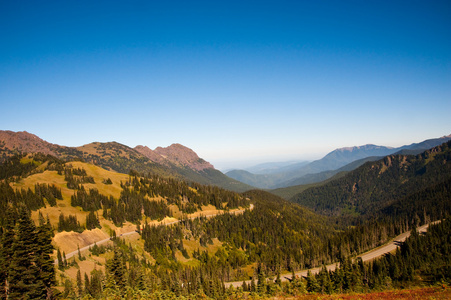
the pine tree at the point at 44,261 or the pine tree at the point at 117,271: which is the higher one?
the pine tree at the point at 44,261

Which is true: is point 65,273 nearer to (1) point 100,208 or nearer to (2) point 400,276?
(1) point 100,208

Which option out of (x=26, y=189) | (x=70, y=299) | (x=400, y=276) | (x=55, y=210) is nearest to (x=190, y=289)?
(x=70, y=299)

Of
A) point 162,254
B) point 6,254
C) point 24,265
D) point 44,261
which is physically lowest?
point 162,254

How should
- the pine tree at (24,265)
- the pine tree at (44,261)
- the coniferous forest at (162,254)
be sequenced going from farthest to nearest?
the coniferous forest at (162,254) → the pine tree at (44,261) → the pine tree at (24,265)

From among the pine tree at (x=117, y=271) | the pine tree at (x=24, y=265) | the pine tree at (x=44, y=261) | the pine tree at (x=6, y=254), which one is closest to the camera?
the pine tree at (x=24, y=265)

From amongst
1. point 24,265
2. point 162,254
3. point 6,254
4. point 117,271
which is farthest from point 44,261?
point 162,254

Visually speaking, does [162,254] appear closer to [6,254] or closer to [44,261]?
[44,261]

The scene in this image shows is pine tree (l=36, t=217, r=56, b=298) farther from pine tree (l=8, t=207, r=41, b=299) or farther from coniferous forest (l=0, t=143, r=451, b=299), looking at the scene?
pine tree (l=8, t=207, r=41, b=299)

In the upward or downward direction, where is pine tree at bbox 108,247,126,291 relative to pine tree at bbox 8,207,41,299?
downward

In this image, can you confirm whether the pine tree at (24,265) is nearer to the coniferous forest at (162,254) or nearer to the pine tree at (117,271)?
the coniferous forest at (162,254)

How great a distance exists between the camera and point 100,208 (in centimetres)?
15300

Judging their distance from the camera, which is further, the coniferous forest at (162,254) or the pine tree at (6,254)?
the coniferous forest at (162,254)

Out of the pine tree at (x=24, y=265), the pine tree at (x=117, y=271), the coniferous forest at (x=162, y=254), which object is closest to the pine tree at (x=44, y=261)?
the coniferous forest at (x=162, y=254)

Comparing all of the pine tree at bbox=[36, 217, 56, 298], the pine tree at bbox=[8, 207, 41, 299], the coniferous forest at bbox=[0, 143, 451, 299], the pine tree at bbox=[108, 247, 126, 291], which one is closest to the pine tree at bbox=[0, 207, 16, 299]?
the coniferous forest at bbox=[0, 143, 451, 299]
